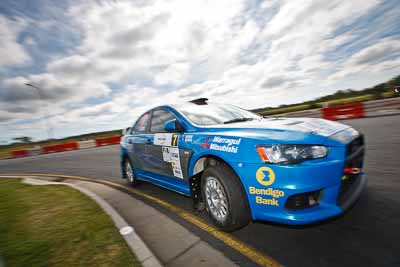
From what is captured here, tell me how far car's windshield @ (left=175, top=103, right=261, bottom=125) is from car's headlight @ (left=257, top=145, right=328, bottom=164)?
119 centimetres

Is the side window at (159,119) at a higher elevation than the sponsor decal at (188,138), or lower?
higher

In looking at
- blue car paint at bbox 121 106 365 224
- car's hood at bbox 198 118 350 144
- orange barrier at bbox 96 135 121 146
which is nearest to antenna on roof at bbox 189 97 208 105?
car's hood at bbox 198 118 350 144

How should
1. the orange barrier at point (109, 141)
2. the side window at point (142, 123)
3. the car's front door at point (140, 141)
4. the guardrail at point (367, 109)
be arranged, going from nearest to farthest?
1. the car's front door at point (140, 141)
2. the side window at point (142, 123)
3. the guardrail at point (367, 109)
4. the orange barrier at point (109, 141)

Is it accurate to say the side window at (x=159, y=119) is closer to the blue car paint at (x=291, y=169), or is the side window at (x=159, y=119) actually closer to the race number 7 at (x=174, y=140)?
the race number 7 at (x=174, y=140)

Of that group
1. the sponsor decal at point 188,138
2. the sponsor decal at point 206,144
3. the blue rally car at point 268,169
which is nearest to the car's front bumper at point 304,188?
the blue rally car at point 268,169

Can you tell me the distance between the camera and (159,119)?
3.89 m

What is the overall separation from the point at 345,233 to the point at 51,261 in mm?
3011

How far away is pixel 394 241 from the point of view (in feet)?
6.29

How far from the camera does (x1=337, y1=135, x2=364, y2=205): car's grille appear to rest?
2110 millimetres

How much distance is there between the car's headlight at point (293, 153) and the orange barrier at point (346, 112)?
12.4 m

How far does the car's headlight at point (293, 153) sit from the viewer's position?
6.55 feet

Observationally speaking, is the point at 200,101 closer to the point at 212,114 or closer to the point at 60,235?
the point at 212,114

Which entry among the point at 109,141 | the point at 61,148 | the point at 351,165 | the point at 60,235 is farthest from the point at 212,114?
the point at 61,148

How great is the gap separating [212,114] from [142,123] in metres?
1.83
